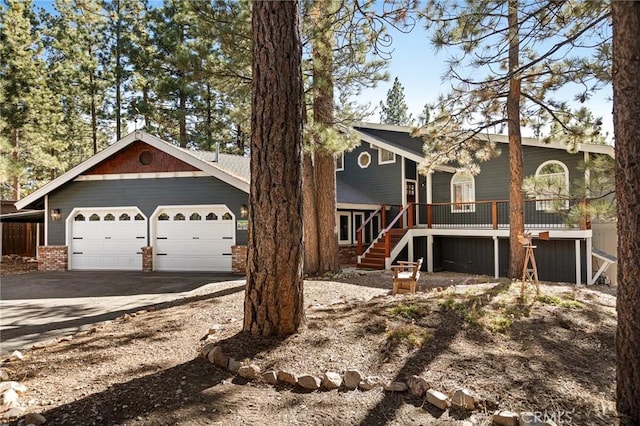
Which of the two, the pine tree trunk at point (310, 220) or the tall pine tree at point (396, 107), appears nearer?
the pine tree trunk at point (310, 220)

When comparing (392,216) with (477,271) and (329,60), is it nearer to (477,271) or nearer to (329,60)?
(477,271)

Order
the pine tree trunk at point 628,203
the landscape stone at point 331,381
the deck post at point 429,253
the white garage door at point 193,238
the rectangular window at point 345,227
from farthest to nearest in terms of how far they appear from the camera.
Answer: the rectangular window at point 345,227, the deck post at point 429,253, the white garage door at point 193,238, the landscape stone at point 331,381, the pine tree trunk at point 628,203

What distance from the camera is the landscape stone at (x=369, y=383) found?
291 cm

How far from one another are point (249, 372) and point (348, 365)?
2.73 ft

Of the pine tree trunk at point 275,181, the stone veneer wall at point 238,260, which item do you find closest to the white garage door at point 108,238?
the stone veneer wall at point 238,260

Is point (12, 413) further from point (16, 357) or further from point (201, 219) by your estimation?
point (201, 219)

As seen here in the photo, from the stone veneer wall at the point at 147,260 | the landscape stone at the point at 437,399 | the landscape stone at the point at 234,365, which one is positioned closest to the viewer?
the landscape stone at the point at 437,399

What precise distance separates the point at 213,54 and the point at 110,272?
23.3 feet

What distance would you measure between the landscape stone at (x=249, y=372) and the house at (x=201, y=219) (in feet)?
24.7

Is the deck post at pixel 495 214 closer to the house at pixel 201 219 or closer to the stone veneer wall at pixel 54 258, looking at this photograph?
the house at pixel 201 219

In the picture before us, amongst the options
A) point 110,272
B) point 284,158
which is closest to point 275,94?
point 284,158

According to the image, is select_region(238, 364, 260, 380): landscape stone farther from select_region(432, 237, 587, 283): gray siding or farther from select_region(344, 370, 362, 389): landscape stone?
select_region(432, 237, 587, 283): gray siding

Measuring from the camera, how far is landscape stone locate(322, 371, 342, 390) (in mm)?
2934

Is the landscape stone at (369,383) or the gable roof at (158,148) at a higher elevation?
the gable roof at (158,148)
